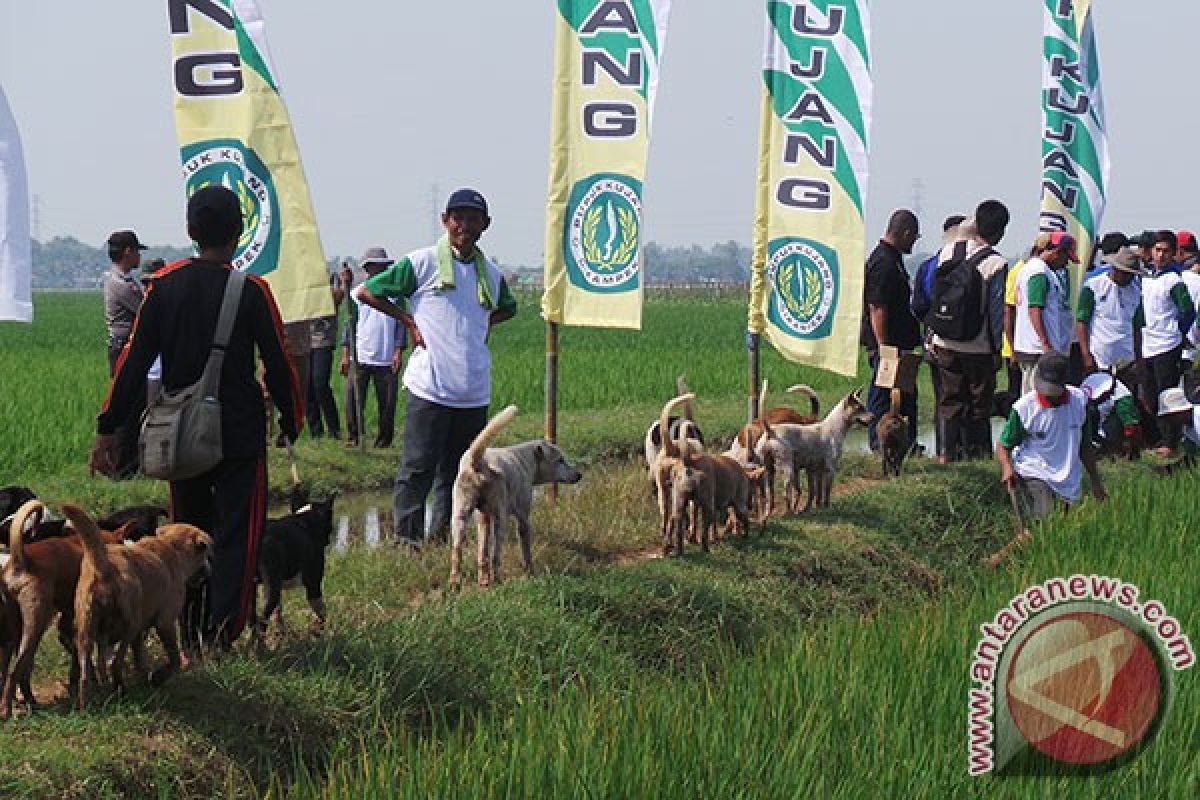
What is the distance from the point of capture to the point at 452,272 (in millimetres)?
8656

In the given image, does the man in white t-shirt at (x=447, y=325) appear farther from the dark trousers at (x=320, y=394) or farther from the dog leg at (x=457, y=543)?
the dark trousers at (x=320, y=394)

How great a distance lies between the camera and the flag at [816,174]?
11.4 meters

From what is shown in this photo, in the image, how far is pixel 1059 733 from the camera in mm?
4984

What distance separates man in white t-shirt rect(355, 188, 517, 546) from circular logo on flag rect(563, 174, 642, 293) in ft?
4.87

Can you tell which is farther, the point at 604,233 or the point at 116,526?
the point at 604,233

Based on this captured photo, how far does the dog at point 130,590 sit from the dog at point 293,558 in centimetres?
62

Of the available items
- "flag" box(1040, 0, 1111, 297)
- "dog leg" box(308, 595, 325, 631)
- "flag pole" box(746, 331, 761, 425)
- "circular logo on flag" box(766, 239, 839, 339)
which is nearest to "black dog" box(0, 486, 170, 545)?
"dog leg" box(308, 595, 325, 631)

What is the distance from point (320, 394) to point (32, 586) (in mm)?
9723

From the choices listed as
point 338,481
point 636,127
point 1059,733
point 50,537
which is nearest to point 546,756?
point 1059,733

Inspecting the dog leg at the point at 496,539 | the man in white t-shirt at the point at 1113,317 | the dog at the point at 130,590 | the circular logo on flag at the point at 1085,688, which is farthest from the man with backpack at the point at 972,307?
the dog at the point at 130,590

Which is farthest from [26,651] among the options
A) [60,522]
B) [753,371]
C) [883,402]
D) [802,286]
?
[883,402]

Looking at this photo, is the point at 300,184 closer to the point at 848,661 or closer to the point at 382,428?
the point at 848,661

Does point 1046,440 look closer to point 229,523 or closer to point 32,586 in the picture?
point 229,523

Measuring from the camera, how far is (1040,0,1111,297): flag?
48.0 feet
